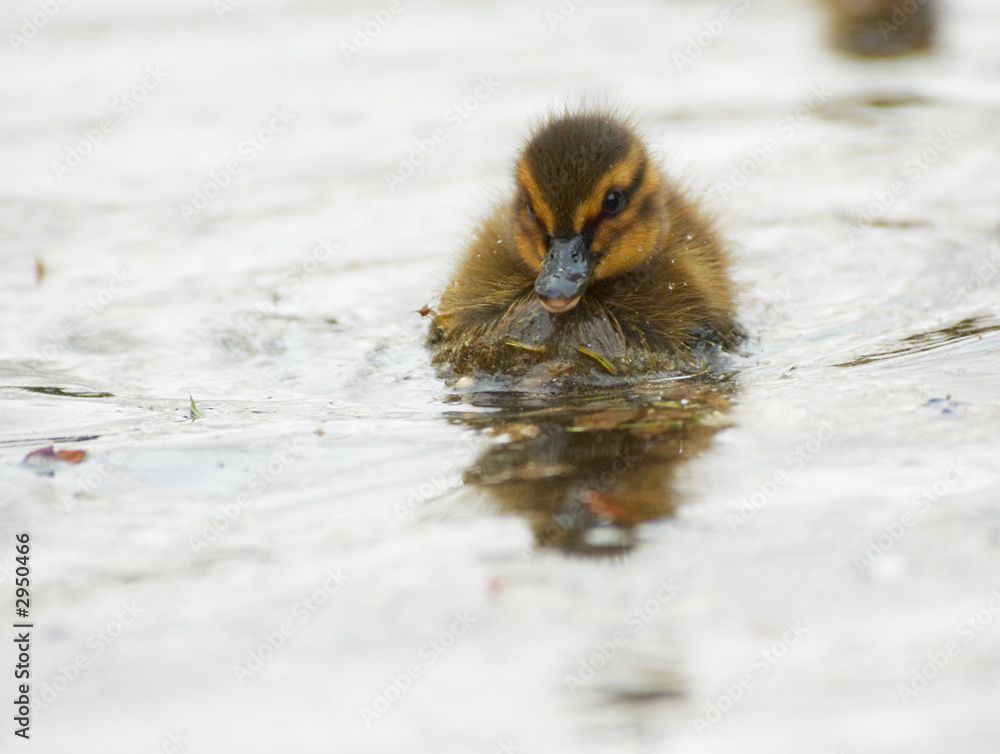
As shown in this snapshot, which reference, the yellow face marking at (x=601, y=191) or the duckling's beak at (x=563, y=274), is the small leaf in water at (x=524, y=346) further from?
the yellow face marking at (x=601, y=191)

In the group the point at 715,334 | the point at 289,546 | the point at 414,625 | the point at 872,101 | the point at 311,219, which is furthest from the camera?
the point at 872,101

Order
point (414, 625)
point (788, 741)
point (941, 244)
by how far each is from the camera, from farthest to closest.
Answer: point (941, 244) < point (414, 625) < point (788, 741)

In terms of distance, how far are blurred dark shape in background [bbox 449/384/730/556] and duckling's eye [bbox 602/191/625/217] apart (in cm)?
74

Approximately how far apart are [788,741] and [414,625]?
888 millimetres

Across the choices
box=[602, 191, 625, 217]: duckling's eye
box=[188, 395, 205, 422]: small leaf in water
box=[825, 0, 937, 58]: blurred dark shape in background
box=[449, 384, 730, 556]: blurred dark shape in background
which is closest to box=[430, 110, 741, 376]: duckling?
box=[602, 191, 625, 217]: duckling's eye

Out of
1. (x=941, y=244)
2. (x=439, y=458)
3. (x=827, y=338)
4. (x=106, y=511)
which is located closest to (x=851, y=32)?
(x=941, y=244)

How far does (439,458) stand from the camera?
3.74 meters

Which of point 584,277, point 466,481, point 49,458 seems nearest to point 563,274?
point 584,277

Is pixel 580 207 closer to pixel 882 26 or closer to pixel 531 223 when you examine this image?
pixel 531 223

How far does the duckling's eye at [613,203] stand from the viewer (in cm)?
455

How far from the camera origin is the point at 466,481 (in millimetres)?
3506

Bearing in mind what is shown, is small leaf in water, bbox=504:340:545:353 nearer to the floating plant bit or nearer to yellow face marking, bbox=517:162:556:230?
yellow face marking, bbox=517:162:556:230

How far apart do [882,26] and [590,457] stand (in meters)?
11.4

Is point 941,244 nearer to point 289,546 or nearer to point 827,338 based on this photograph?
point 827,338
